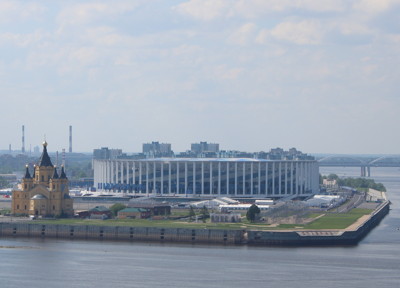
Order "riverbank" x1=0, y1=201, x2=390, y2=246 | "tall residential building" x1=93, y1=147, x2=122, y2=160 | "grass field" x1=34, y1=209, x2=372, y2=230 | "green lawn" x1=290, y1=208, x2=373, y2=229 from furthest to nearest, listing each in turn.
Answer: "tall residential building" x1=93, y1=147, x2=122, y2=160
"green lawn" x1=290, y1=208, x2=373, y2=229
"grass field" x1=34, y1=209, x2=372, y2=230
"riverbank" x1=0, y1=201, x2=390, y2=246

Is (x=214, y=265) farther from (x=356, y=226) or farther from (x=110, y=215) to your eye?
(x=110, y=215)

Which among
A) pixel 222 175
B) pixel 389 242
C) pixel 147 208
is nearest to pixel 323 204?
pixel 222 175

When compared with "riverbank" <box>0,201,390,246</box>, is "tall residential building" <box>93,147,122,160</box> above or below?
above

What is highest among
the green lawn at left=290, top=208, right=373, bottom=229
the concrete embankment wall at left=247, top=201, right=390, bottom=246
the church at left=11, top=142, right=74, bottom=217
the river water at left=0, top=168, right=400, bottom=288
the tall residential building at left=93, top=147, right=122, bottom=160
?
the tall residential building at left=93, top=147, right=122, bottom=160

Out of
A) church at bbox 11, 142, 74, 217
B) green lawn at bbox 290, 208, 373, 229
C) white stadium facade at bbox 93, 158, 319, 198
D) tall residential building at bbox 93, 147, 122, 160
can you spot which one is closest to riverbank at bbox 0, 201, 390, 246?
green lawn at bbox 290, 208, 373, 229

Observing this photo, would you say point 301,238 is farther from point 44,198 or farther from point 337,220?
point 44,198

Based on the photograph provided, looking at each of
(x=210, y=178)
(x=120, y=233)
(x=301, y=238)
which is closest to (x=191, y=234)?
(x=120, y=233)

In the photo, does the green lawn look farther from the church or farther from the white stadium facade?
the church

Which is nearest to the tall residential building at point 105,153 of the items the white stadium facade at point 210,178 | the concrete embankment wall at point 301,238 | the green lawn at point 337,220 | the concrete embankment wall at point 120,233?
the white stadium facade at point 210,178
